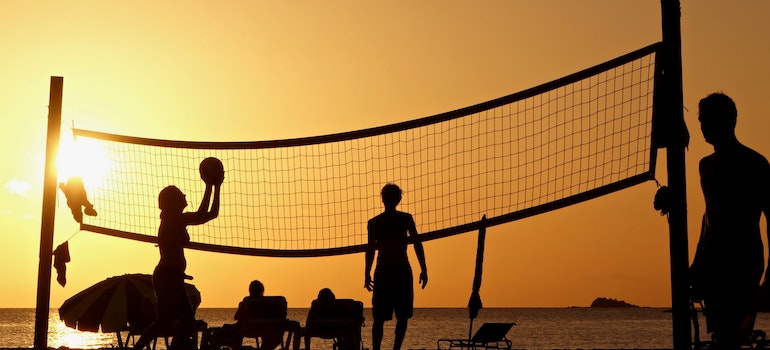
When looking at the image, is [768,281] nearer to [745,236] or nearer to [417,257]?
[745,236]

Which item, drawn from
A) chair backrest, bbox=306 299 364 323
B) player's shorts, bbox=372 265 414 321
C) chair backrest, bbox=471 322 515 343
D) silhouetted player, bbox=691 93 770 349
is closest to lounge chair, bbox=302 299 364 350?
chair backrest, bbox=306 299 364 323

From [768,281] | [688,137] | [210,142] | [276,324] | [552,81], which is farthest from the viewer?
[210,142]

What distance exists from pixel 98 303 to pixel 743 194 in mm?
11365

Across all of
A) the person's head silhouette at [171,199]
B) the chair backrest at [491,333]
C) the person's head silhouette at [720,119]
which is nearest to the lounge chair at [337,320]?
the person's head silhouette at [171,199]

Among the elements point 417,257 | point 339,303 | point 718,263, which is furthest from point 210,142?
point 718,263

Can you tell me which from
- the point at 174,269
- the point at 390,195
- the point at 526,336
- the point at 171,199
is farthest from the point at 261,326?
the point at 526,336

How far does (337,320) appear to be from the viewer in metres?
11.8

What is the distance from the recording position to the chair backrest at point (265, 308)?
455 inches

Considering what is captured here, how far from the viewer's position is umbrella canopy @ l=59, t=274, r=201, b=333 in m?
15.4

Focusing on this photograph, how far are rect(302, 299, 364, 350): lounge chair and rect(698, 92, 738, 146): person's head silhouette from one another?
6085 millimetres

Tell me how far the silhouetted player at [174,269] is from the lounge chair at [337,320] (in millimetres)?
2786

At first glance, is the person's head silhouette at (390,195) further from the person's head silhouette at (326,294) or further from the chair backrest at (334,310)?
the person's head silhouette at (326,294)

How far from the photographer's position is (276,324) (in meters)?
11.3

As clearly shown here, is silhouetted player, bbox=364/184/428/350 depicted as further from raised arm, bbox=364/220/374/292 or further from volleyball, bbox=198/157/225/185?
volleyball, bbox=198/157/225/185
